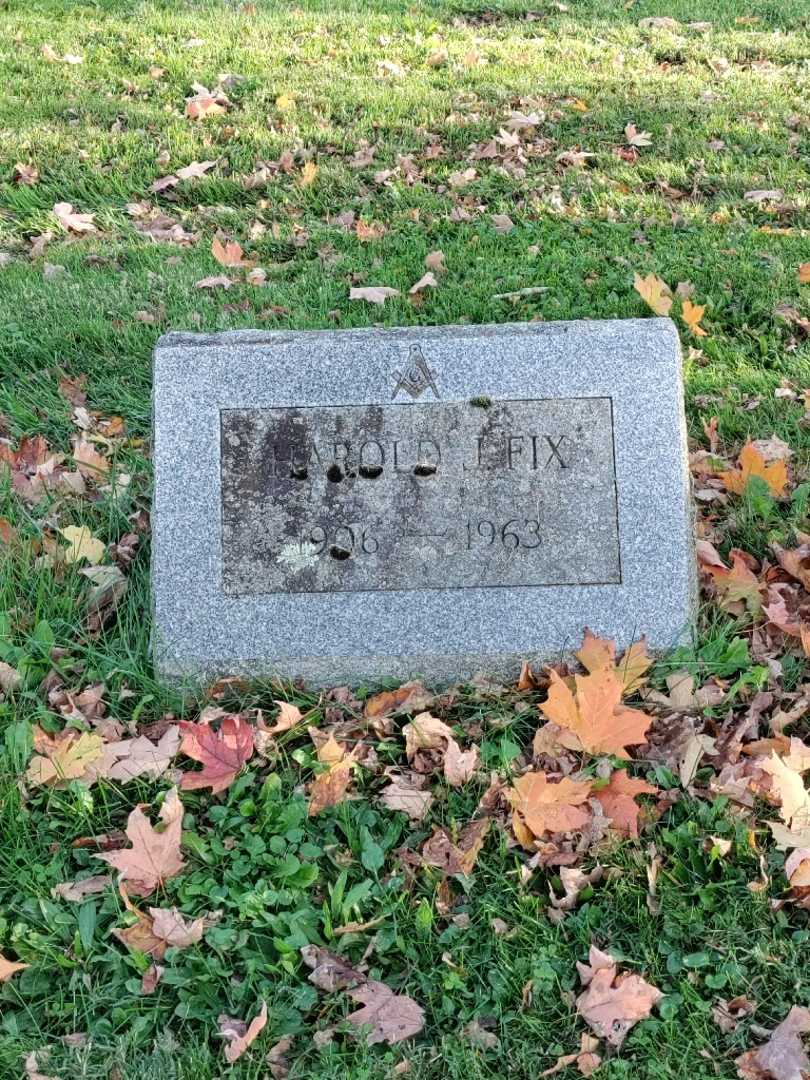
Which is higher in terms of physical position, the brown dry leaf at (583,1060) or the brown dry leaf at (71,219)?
the brown dry leaf at (71,219)

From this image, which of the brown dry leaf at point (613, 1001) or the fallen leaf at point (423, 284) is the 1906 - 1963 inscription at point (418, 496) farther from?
the fallen leaf at point (423, 284)

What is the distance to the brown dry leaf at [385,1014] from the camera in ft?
6.88

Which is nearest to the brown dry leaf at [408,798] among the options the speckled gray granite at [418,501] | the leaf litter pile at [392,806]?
the leaf litter pile at [392,806]

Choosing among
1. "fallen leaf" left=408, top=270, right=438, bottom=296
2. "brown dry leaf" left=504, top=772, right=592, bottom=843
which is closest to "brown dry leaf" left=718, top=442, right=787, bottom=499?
"brown dry leaf" left=504, top=772, right=592, bottom=843

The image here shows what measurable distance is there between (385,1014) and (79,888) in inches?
32.0

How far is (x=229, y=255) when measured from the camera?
4.99 m

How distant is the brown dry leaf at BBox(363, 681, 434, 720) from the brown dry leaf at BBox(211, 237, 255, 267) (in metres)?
2.83

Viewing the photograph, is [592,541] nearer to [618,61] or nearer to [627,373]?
[627,373]

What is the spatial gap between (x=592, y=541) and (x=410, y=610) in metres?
0.59

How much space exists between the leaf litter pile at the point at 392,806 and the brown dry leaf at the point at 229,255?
2.25 metres

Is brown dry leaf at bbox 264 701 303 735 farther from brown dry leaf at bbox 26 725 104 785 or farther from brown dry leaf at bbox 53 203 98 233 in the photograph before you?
Result: brown dry leaf at bbox 53 203 98 233

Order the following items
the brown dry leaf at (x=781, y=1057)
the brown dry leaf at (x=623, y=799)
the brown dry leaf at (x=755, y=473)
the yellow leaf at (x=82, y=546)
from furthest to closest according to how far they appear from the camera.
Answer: the brown dry leaf at (x=755, y=473) < the yellow leaf at (x=82, y=546) < the brown dry leaf at (x=623, y=799) < the brown dry leaf at (x=781, y=1057)

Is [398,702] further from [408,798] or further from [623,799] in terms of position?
[623,799]

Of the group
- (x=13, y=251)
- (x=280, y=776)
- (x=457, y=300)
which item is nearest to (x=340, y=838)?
(x=280, y=776)
